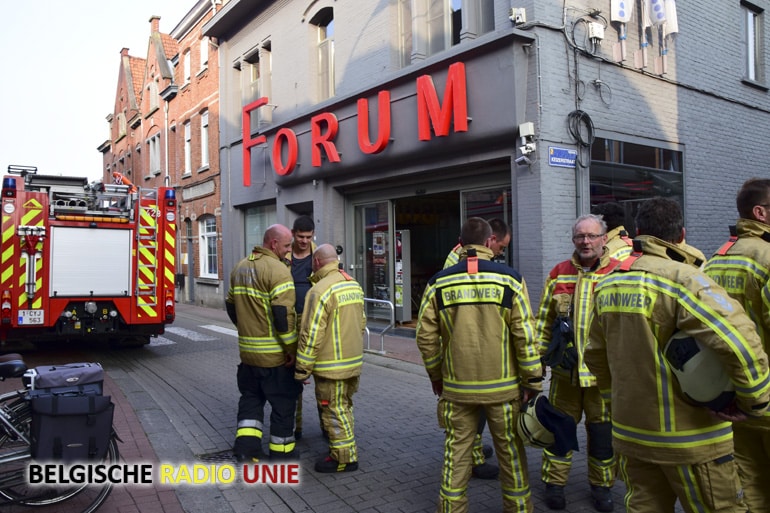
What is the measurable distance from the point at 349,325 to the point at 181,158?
827 inches

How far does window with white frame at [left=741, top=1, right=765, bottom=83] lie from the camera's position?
12750 millimetres

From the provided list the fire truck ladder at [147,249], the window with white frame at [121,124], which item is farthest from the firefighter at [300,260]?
the window with white frame at [121,124]

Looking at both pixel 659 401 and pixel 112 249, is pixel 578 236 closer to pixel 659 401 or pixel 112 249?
pixel 659 401

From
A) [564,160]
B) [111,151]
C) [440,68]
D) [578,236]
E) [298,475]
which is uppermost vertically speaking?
[111,151]

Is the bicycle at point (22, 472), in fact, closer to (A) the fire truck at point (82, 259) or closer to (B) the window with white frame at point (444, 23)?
(A) the fire truck at point (82, 259)

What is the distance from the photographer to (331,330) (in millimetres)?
4703

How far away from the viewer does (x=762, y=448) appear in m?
3.33

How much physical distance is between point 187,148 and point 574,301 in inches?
852

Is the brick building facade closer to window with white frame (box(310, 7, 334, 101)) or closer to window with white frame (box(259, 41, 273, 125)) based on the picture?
window with white frame (box(259, 41, 273, 125))

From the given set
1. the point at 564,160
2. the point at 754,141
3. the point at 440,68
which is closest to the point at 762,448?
the point at 564,160

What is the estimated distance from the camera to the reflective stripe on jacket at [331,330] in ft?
15.1

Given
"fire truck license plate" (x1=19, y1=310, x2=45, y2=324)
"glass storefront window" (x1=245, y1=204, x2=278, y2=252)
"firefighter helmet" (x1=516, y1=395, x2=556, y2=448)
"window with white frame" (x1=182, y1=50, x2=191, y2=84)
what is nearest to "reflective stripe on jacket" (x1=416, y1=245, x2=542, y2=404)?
"firefighter helmet" (x1=516, y1=395, x2=556, y2=448)

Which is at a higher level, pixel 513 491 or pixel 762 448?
pixel 762 448

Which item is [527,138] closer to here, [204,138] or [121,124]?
[204,138]
